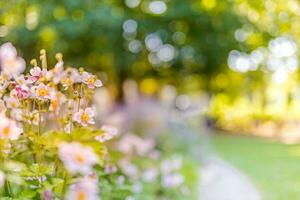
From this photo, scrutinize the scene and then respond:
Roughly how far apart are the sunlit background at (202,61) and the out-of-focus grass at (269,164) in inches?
0.9

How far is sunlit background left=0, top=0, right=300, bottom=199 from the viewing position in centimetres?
557

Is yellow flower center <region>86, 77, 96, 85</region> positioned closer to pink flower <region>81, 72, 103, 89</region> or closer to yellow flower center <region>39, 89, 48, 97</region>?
pink flower <region>81, 72, 103, 89</region>

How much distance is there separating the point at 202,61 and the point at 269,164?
14.5ft

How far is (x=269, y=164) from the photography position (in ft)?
15.7

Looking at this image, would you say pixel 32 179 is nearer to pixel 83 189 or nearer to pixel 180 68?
pixel 83 189

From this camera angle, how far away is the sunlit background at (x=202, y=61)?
18.3 feet

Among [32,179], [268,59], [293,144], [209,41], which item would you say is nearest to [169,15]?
[209,41]

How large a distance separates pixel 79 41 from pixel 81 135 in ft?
19.7

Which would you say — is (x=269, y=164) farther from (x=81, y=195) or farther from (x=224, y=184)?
(x=81, y=195)

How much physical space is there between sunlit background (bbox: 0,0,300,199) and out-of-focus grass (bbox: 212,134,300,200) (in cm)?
2

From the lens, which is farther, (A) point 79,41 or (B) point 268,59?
(B) point 268,59

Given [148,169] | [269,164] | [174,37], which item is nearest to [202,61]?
[174,37]

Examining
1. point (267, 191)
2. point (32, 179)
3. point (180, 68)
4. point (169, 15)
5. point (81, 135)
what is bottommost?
point (267, 191)

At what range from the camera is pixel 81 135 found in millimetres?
1134
